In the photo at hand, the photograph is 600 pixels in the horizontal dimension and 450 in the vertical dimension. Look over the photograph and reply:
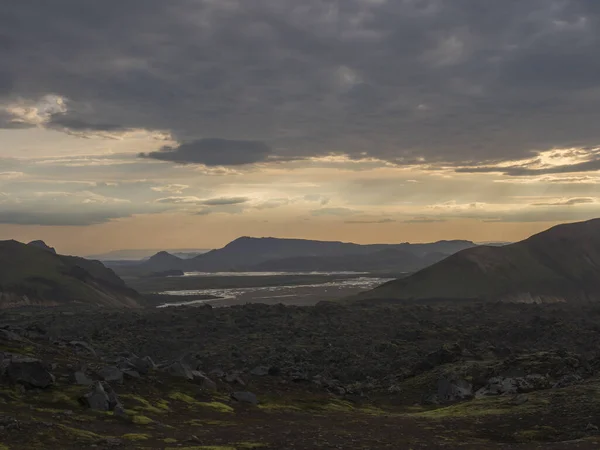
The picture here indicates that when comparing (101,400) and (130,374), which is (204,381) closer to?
(130,374)

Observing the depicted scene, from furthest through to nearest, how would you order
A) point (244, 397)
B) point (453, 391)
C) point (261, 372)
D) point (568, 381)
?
point (261, 372), point (453, 391), point (568, 381), point (244, 397)

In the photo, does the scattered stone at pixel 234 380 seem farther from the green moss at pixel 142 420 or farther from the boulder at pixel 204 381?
the green moss at pixel 142 420

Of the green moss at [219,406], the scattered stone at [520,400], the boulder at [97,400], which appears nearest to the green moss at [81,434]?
the boulder at [97,400]

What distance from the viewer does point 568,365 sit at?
79.0m

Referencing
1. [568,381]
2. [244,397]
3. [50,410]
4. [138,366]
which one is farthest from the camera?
[568,381]

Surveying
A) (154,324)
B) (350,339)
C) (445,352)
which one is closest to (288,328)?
(350,339)

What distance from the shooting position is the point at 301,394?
6956 cm

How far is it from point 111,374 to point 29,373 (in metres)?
8.28

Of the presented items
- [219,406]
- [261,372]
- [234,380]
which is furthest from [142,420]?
[261,372]

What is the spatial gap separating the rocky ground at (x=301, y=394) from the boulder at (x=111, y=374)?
0.11m

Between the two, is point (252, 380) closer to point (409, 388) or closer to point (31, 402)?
point (409, 388)

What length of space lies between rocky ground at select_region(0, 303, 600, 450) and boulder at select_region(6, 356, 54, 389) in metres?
0.11

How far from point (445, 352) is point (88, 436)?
75808mm

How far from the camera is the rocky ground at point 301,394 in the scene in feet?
→ 133
